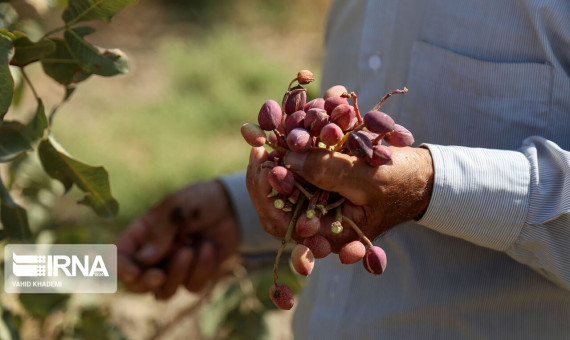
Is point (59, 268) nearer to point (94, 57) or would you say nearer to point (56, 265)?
point (56, 265)

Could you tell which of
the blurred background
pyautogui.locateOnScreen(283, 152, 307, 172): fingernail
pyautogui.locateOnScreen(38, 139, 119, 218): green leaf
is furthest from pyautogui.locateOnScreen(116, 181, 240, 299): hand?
pyautogui.locateOnScreen(283, 152, 307, 172): fingernail

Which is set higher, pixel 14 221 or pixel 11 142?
pixel 11 142

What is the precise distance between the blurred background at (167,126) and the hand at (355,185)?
71 cm

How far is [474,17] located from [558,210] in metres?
0.37

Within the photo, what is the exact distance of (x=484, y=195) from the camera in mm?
908

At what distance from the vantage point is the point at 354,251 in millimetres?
763

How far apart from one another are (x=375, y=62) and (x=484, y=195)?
381 millimetres

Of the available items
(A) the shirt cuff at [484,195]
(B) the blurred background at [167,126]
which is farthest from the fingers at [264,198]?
(B) the blurred background at [167,126]

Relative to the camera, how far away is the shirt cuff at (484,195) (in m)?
0.89

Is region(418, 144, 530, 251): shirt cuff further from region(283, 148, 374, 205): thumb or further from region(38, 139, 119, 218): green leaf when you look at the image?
region(38, 139, 119, 218): green leaf

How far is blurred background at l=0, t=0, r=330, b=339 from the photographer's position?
1714 millimetres

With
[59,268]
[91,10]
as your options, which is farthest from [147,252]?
[91,10]

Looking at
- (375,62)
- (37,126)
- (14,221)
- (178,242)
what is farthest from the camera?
(178,242)

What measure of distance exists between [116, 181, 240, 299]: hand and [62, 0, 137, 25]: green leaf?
58cm
